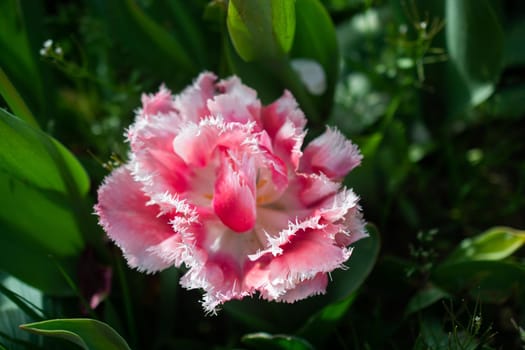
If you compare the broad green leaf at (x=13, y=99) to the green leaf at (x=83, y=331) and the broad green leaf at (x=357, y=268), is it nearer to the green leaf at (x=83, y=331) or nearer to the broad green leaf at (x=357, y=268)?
the green leaf at (x=83, y=331)

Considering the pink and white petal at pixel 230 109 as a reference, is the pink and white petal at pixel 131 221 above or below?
below

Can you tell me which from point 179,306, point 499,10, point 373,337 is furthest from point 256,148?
point 499,10

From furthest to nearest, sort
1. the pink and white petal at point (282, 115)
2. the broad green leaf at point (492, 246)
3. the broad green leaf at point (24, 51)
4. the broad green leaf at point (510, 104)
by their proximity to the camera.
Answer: the broad green leaf at point (510, 104) < the broad green leaf at point (24, 51) < the broad green leaf at point (492, 246) < the pink and white petal at point (282, 115)

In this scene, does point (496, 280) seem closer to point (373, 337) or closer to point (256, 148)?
point (373, 337)

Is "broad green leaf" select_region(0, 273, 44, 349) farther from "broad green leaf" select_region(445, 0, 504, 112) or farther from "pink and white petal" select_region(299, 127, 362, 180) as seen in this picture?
"broad green leaf" select_region(445, 0, 504, 112)

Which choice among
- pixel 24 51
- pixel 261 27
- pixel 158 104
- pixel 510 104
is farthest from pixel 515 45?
pixel 24 51

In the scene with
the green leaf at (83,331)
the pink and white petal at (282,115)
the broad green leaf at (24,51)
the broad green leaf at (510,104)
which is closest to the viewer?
the green leaf at (83,331)

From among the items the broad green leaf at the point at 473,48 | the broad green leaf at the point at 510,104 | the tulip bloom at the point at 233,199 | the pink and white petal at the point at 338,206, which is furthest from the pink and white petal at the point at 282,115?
the broad green leaf at the point at 510,104
